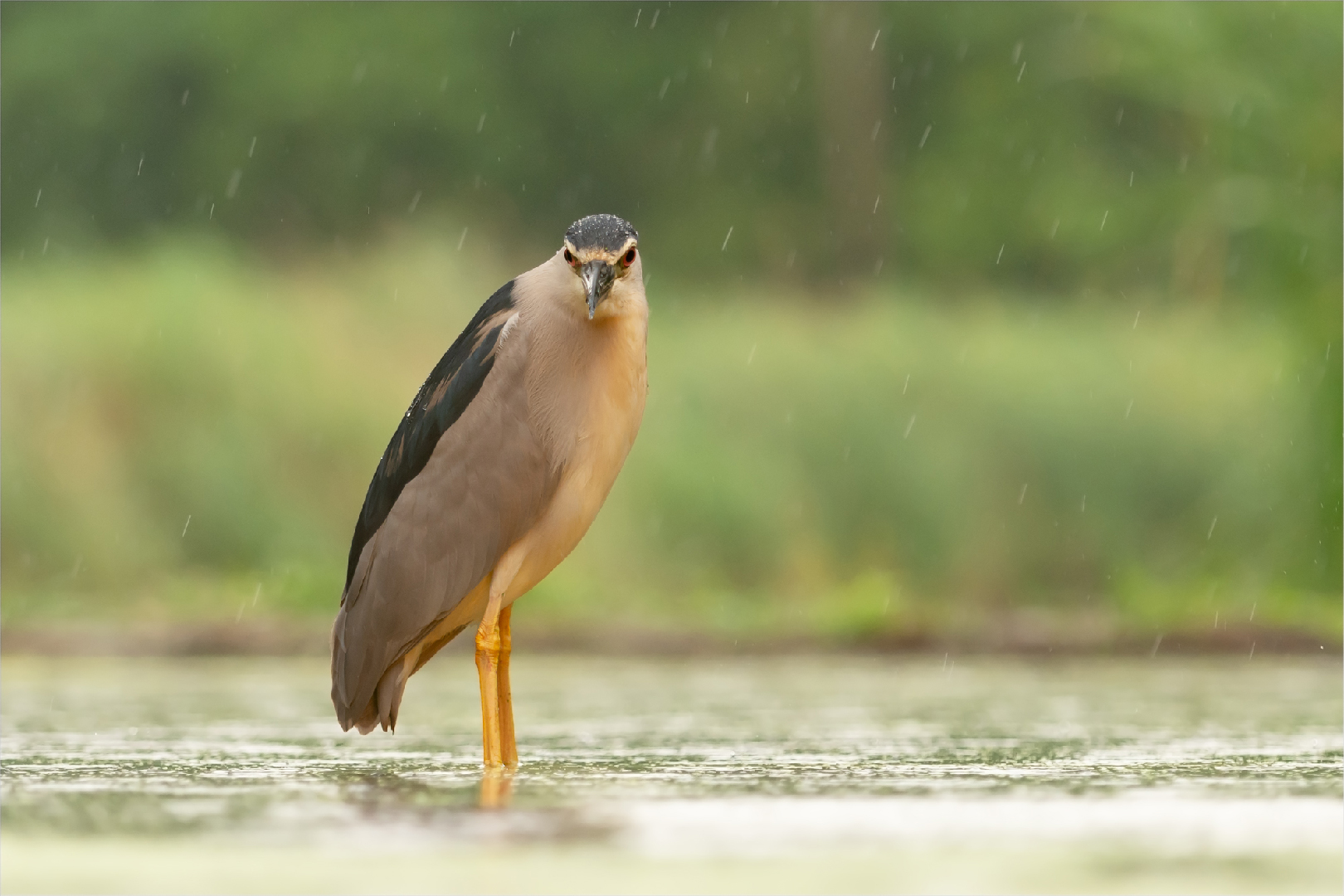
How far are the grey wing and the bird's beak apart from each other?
0.36 metres

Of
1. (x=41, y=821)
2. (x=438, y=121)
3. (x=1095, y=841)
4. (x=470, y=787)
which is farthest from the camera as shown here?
(x=438, y=121)

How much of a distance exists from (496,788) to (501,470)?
1.10 m

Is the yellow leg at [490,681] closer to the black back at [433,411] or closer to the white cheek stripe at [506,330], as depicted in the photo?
the black back at [433,411]

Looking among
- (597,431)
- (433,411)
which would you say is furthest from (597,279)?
(433,411)

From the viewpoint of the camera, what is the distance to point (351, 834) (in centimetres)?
437

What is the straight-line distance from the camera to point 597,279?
580 cm

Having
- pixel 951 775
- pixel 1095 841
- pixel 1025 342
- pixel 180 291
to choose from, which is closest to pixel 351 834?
pixel 1095 841

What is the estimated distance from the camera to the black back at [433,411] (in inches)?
245

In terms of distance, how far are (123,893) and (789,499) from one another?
32.1 ft

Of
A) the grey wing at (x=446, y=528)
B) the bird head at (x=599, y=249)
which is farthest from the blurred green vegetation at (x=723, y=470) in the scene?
the bird head at (x=599, y=249)

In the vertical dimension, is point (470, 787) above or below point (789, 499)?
below

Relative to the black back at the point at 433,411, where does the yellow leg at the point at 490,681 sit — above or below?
below

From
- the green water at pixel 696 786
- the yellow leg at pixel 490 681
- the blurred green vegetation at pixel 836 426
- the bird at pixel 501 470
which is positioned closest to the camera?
the green water at pixel 696 786

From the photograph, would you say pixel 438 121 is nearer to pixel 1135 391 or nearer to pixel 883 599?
pixel 1135 391
